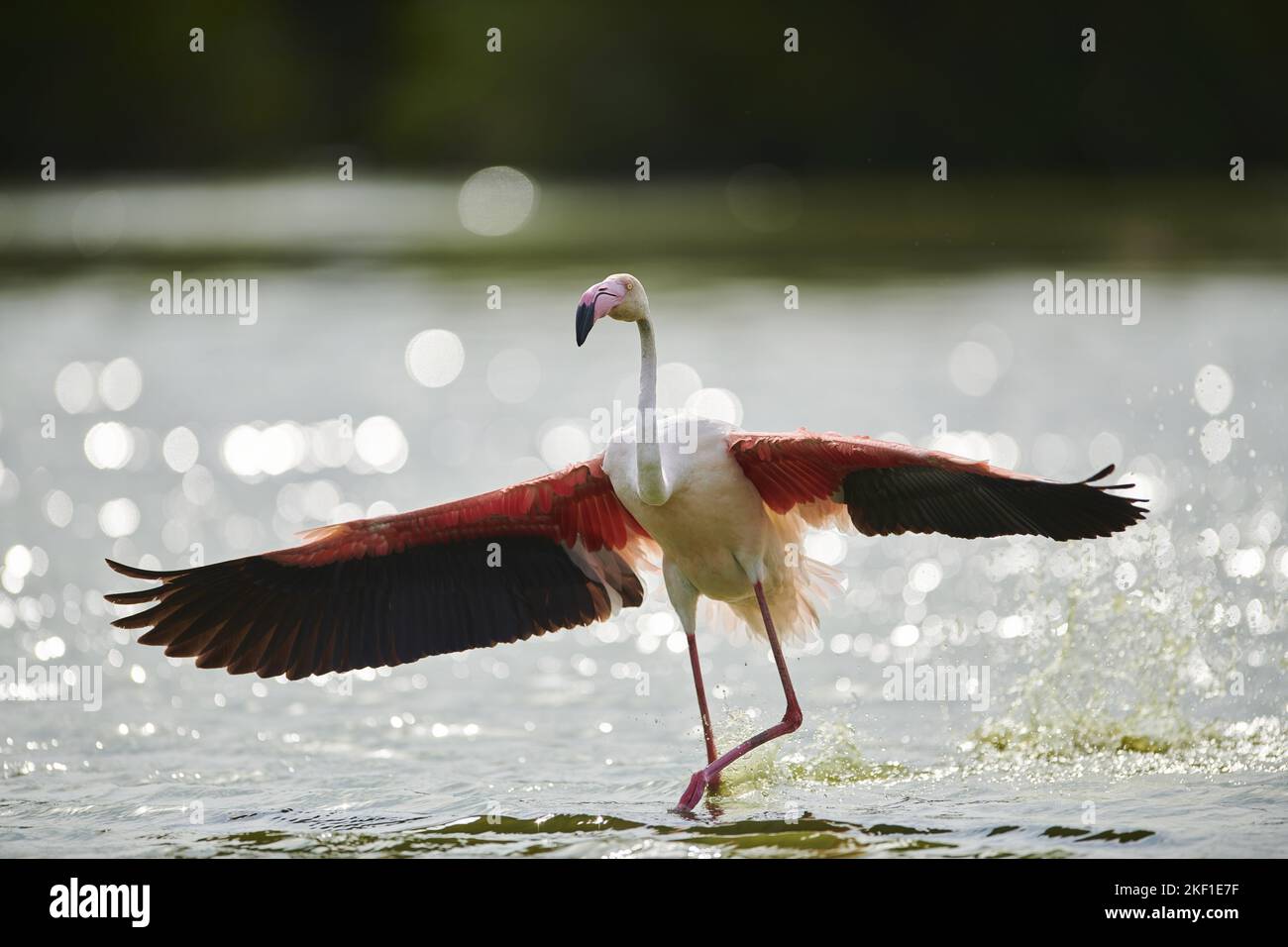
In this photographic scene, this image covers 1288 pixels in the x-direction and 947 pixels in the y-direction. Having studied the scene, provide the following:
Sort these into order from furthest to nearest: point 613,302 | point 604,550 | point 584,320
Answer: point 604,550
point 613,302
point 584,320

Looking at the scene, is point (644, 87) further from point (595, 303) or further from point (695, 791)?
point (695, 791)

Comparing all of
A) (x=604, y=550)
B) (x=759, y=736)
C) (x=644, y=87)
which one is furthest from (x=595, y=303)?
(x=644, y=87)

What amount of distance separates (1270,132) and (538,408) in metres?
29.7

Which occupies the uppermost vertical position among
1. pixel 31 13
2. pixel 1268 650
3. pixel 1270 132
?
pixel 31 13

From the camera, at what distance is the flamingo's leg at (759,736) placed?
30.5 ft

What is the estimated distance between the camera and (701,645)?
519 inches

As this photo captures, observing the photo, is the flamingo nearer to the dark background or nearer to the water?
the water

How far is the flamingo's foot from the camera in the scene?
30.5ft

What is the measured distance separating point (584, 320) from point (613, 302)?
1.32 feet

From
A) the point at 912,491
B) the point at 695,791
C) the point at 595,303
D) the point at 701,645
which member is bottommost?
the point at 695,791

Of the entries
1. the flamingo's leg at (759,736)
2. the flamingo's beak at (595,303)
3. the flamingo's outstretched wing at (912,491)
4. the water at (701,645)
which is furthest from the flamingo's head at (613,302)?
the water at (701,645)

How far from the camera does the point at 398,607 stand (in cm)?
968
